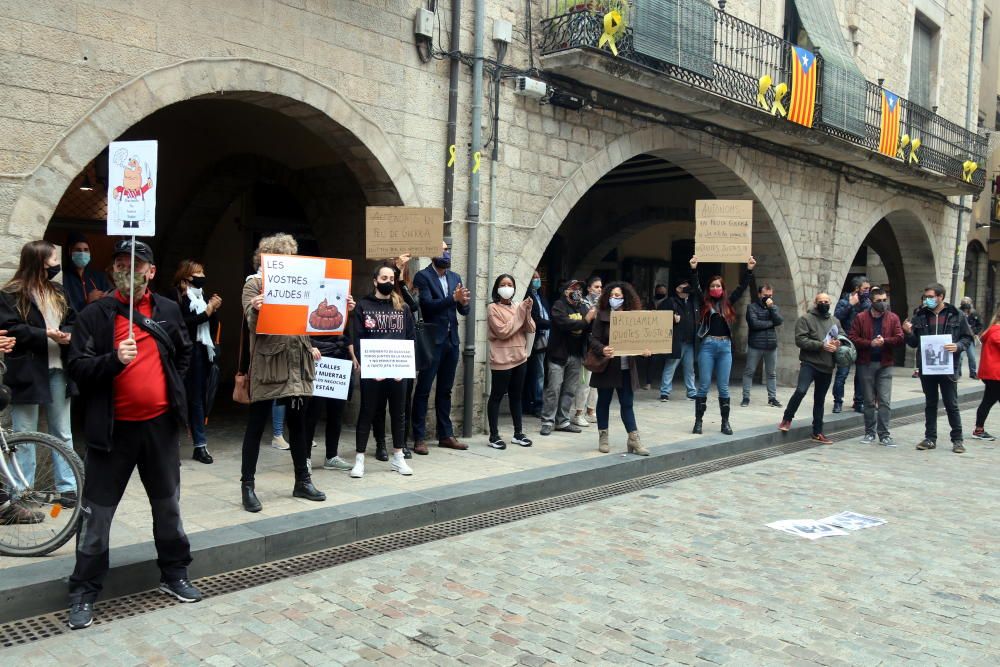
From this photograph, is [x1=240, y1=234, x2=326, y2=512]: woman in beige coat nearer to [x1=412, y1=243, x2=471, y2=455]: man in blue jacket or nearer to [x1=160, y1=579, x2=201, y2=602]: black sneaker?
[x1=160, y1=579, x2=201, y2=602]: black sneaker

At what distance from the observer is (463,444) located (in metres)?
8.44

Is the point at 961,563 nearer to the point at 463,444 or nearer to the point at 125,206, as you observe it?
the point at 463,444

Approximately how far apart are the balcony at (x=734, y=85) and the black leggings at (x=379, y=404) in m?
4.57

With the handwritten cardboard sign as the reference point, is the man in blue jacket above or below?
below

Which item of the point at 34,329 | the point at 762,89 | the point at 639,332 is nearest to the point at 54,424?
the point at 34,329

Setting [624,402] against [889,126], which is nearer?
[624,402]

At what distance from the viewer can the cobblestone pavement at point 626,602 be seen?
13.0ft

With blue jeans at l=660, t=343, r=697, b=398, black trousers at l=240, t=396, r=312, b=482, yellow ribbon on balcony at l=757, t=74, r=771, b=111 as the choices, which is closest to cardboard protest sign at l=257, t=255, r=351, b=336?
black trousers at l=240, t=396, r=312, b=482

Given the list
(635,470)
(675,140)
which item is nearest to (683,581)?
(635,470)

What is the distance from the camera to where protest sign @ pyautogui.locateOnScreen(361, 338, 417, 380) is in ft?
22.6

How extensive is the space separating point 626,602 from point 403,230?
13.5 feet

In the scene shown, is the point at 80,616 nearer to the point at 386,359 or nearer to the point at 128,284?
the point at 128,284

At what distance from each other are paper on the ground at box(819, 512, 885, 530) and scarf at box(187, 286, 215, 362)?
5.31 metres

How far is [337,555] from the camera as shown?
17.9 ft
